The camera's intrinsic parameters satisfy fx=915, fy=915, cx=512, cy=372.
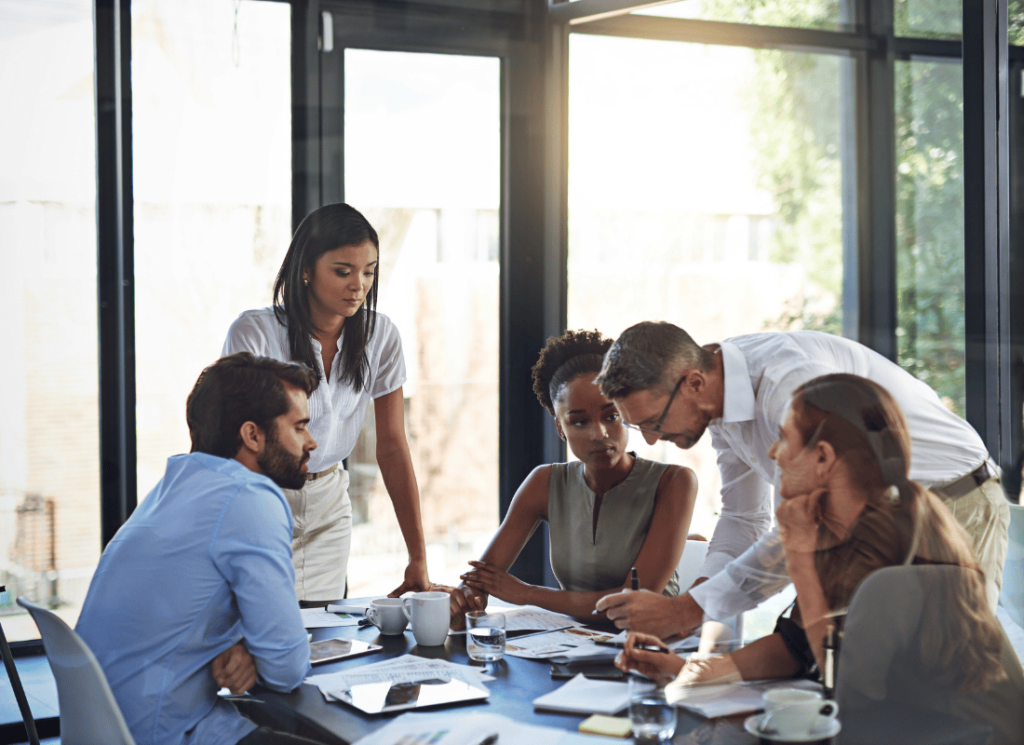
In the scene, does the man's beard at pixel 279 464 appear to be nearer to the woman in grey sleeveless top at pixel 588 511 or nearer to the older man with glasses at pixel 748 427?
the woman in grey sleeveless top at pixel 588 511

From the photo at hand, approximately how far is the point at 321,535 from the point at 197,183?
139cm

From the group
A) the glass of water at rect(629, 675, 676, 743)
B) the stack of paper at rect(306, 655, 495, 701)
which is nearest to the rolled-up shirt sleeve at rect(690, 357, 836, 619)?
the glass of water at rect(629, 675, 676, 743)

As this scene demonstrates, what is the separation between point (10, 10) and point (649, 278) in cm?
235

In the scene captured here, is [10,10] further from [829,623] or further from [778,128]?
[829,623]

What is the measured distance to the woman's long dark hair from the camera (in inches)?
103

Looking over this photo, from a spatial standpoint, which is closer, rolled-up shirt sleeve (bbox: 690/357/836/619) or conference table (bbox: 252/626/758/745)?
conference table (bbox: 252/626/758/745)

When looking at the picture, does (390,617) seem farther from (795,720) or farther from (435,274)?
(435,274)

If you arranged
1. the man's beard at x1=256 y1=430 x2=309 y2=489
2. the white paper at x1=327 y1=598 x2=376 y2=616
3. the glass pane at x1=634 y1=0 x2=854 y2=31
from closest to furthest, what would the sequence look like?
the man's beard at x1=256 y1=430 x2=309 y2=489, the white paper at x1=327 y1=598 x2=376 y2=616, the glass pane at x1=634 y1=0 x2=854 y2=31

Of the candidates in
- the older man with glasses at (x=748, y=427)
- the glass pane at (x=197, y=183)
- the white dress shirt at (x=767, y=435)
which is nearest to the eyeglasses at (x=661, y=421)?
the older man with glasses at (x=748, y=427)

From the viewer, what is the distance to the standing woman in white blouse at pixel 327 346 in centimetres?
260

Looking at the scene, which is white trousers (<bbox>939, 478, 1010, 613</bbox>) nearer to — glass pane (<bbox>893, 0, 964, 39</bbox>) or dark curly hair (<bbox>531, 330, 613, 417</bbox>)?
dark curly hair (<bbox>531, 330, 613, 417</bbox>)

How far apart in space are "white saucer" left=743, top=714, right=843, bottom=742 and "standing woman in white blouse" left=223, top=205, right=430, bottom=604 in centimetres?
134

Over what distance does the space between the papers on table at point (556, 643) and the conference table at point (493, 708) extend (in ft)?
0.13

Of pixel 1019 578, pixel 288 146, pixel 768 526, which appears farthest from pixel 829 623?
pixel 288 146
